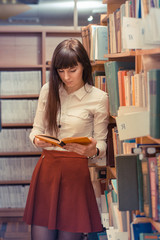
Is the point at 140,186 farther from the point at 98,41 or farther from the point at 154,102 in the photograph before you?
the point at 98,41

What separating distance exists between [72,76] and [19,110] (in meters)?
1.90

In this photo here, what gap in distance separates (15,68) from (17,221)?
1.67 metres

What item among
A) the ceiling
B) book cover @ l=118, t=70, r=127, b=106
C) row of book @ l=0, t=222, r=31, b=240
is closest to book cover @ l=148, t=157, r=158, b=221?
book cover @ l=118, t=70, r=127, b=106

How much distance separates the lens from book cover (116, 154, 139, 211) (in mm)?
1246

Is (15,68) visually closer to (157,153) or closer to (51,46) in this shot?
(51,46)

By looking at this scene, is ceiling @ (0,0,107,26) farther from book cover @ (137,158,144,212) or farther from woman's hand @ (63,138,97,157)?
book cover @ (137,158,144,212)

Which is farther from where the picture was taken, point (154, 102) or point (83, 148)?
point (83, 148)

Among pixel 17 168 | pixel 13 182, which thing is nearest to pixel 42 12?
pixel 17 168

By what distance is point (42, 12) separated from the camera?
19.6 ft

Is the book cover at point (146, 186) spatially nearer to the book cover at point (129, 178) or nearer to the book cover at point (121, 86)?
the book cover at point (129, 178)

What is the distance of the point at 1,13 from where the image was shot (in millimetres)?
5906

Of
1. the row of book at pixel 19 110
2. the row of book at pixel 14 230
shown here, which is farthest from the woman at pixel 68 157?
the row of book at pixel 19 110

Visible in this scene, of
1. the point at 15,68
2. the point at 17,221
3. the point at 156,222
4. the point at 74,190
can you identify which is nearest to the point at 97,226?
the point at 74,190

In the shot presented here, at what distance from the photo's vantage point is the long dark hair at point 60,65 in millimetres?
1834
